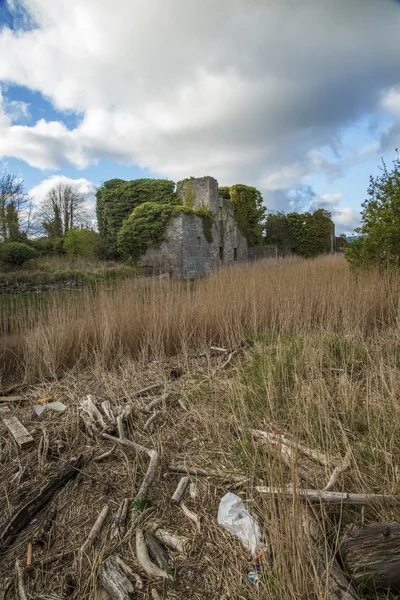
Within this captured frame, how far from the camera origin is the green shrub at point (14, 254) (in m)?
12.3

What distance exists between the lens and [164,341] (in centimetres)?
500

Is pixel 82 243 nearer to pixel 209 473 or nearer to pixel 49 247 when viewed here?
pixel 49 247

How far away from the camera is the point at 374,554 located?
1.36 meters

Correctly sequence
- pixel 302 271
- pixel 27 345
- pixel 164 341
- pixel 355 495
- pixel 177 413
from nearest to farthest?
1. pixel 355 495
2. pixel 177 413
3. pixel 27 345
4. pixel 164 341
5. pixel 302 271

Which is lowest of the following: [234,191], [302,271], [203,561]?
[203,561]

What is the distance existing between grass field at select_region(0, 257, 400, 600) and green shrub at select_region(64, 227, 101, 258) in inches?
441

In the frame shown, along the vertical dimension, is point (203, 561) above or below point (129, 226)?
below

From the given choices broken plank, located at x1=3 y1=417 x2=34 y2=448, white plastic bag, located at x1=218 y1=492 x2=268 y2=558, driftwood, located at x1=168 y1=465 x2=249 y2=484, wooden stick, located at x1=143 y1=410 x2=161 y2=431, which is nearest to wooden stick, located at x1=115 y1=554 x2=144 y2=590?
white plastic bag, located at x1=218 y1=492 x2=268 y2=558

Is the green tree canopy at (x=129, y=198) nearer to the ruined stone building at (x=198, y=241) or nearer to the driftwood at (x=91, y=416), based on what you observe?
the ruined stone building at (x=198, y=241)

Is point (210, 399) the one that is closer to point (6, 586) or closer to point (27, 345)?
point (6, 586)

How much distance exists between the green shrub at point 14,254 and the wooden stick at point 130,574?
498 inches

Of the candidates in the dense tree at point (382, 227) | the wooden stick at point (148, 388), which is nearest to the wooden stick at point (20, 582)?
the wooden stick at point (148, 388)

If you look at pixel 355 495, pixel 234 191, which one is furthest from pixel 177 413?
pixel 234 191

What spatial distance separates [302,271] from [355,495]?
263 inches
